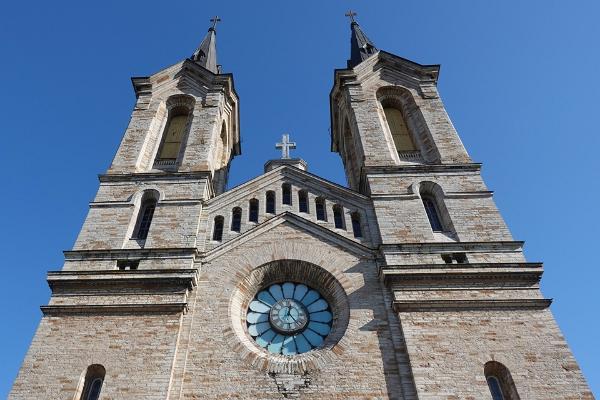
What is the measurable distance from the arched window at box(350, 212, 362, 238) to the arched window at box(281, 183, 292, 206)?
201cm

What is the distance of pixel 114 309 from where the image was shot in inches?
518

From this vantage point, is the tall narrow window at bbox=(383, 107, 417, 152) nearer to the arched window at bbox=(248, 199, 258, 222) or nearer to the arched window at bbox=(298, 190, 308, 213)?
the arched window at bbox=(298, 190, 308, 213)

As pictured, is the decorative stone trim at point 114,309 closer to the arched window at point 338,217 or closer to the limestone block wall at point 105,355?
the limestone block wall at point 105,355

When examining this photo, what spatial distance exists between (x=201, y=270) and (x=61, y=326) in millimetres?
3550

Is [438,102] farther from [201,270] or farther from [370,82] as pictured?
[201,270]

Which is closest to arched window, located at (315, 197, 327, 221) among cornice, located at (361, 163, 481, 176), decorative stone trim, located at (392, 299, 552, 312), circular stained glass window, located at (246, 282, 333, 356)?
cornice, located at (361, 163, 481, 176)

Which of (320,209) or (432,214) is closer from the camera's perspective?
(432,214)

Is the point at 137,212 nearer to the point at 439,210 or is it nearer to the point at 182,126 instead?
the point at 182,126

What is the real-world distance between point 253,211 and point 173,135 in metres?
5.69

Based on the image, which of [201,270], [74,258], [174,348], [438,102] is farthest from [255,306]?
[438,102]

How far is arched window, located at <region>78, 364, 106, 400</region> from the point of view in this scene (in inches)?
463

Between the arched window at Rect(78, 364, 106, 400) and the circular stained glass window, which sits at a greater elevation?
the circular stained glass window

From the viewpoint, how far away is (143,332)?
12.6 m

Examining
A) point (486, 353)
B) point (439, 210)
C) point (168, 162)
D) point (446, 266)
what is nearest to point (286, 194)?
point (168, 162)
